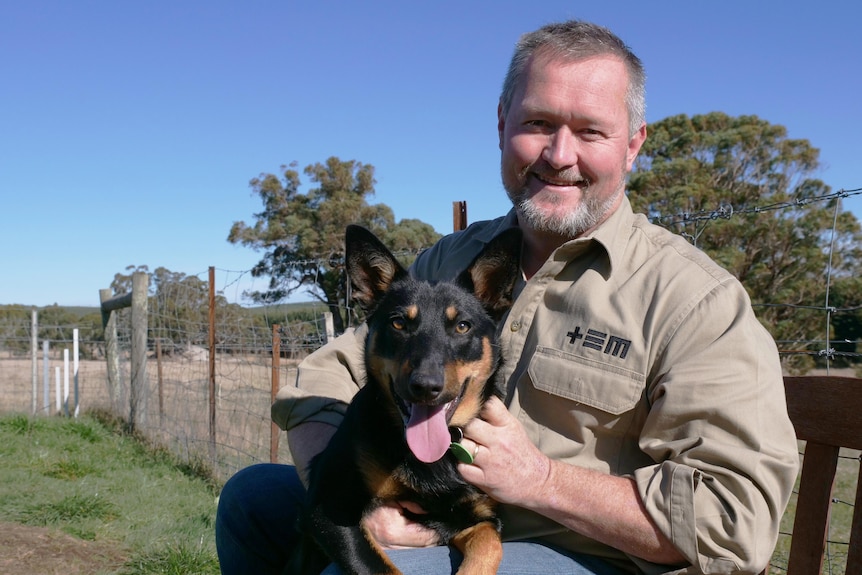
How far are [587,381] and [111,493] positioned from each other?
537 centimetres

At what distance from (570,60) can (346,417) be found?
148cm

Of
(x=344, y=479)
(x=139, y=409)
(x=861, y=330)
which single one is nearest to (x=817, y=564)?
(x=344, y=479)

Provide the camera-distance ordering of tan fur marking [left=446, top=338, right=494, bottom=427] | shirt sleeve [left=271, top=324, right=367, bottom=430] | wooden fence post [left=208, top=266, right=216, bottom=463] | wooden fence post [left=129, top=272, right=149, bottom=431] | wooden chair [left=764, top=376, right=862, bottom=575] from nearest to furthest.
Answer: wooden chair [left=764, top=376, right=862, bottom=575]
tan fur marking [left=446, top=338, right=494, bottom=427]
shirt sleeve [left=271, top=324, right=367, bottom=430]
wooden fence post [left=208, top=266, right=216, bottom=463]
wooden fence post [left=129, top=272, right=149, bottom=431]

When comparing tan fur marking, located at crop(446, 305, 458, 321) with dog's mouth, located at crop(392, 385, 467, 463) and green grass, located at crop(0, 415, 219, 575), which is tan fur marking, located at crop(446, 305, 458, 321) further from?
green grass, located at crop(0, 415, 219, 575)

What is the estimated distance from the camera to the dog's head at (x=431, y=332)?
2201mm

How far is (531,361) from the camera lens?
235 centimetres

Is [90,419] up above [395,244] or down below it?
below

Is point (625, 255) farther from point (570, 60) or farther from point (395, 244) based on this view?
point (395, 244)

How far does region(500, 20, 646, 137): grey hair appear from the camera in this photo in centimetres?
255

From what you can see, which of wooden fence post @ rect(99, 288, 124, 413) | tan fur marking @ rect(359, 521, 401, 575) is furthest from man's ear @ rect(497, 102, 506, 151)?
wooden fence post @ rect(99, 288, 124, 413)

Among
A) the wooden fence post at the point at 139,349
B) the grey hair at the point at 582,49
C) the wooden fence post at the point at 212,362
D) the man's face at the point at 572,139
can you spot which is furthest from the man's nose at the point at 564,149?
the wooden fence post at the point at 139,349

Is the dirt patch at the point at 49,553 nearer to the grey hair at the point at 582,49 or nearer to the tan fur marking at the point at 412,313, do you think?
the tan fur marking at the point at 412,313

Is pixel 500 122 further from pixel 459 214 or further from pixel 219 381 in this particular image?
pixel 219 381

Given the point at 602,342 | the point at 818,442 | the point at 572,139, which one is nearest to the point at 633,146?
the point at 572,139
